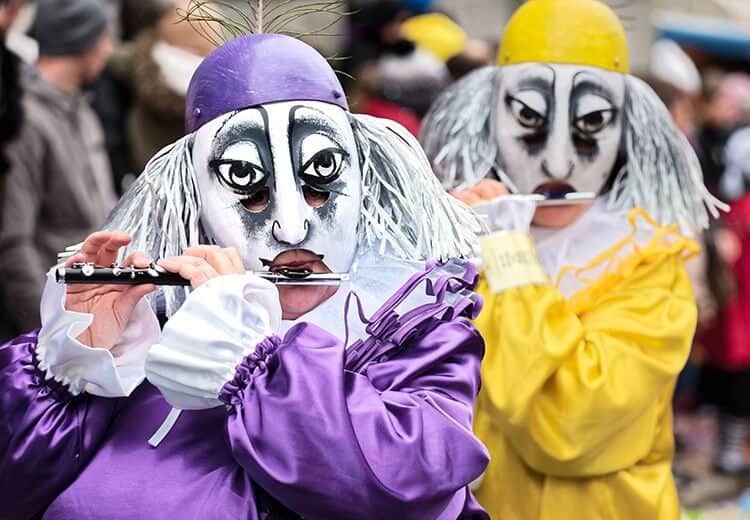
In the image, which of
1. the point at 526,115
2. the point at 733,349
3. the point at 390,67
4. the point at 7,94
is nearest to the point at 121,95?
the point at 390,67

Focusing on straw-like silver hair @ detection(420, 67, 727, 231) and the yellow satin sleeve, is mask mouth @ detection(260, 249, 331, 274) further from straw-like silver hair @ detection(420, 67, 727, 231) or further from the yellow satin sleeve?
straw-like silver hair @ detection(420, 67, 727, 231)

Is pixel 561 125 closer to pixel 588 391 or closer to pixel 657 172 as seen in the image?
pixel 657 172

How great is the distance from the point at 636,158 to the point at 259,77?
1269 millimetres

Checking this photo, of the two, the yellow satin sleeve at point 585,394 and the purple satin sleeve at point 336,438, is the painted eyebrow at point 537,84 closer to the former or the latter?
the yellow satin sleeve at point 585,394

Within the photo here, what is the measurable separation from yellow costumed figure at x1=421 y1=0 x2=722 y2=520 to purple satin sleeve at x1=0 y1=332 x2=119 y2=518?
95 centimetres

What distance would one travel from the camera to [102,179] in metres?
4.86

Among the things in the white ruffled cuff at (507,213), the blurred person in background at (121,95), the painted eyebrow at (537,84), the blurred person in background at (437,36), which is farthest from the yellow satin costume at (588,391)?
the blurred person in background at (437,36)

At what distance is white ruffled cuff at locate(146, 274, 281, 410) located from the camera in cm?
214

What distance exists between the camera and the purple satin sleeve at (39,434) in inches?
88.1

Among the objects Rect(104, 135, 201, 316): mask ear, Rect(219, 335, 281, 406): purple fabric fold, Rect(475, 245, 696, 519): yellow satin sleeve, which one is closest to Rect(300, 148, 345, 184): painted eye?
Rect(104, 135, 201, 316): mask ear

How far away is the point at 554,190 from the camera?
3279 mm

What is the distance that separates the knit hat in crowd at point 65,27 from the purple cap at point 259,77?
251 cm

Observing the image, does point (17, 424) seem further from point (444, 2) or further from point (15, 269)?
point (444, 2)

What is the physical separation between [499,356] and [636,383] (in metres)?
0.30
